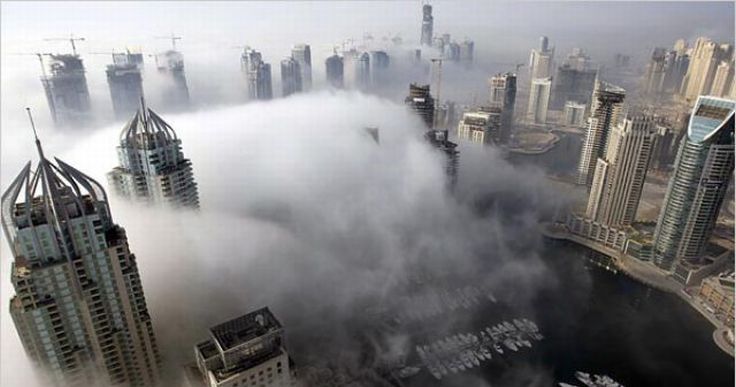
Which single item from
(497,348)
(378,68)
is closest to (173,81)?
(378,68)

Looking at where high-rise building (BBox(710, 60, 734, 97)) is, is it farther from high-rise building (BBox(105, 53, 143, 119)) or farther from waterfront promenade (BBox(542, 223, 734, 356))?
high-rise building (BBox(105, 53, 143, 119))

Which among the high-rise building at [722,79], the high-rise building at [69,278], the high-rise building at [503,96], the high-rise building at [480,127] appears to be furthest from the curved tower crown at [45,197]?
the high-rise building at [722,79]

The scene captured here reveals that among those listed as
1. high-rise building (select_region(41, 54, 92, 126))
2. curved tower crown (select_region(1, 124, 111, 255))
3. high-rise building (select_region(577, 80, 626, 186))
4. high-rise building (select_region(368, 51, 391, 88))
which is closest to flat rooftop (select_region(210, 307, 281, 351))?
curved tower crown (select_region(1, 124, 111, 255))

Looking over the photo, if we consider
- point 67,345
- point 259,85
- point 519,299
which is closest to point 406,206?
point 519,299

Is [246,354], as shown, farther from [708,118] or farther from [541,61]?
[541,61]

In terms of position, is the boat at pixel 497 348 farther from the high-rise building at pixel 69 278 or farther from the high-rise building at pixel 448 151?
the high-rise building at pixel 448 151
